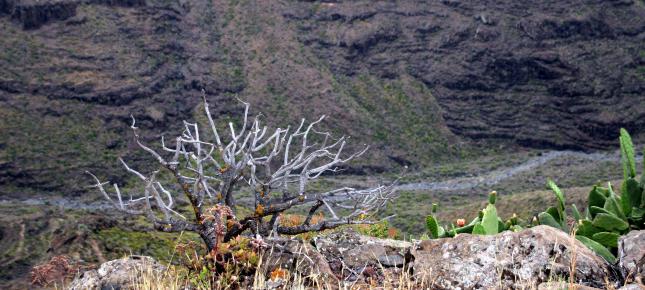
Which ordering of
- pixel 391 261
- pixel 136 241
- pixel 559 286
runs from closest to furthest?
pixel 559 286 → pixel 391 261 → pixel 136 241

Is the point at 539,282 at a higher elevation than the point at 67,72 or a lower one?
higher

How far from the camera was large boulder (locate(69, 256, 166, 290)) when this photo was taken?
5.72 meters

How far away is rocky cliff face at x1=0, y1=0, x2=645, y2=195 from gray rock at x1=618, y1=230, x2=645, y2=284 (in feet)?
178

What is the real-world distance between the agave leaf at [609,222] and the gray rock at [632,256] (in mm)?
795

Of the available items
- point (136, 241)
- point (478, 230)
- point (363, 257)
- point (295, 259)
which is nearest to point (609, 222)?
point (478, 230)

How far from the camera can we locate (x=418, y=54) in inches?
3172

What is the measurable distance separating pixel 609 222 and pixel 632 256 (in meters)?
1.11

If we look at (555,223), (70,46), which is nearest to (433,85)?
(70,46)

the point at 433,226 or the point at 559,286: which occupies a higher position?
the point at 559,286

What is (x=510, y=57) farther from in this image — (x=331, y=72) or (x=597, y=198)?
(x=597, y=198)

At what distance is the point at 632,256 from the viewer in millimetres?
5289

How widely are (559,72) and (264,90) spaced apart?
30678mm

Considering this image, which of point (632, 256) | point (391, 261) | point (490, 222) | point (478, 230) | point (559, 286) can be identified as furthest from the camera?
point (490, 222)

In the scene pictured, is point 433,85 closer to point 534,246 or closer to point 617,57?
point 617,57
